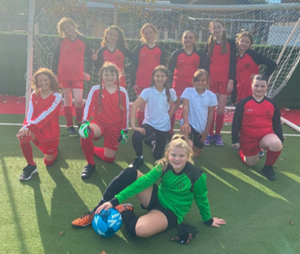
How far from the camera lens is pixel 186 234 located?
2303 mm

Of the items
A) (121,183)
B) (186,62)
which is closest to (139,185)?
(121,183)

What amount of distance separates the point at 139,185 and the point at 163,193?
26 cm

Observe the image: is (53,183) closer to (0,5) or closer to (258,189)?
(258,189)

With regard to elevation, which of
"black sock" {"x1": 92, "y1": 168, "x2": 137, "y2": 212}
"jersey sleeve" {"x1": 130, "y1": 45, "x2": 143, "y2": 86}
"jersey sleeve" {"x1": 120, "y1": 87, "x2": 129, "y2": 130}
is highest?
"jersey sleeve" {"x1": 130, "y1": 45, "x2": 143, "y2": 86}

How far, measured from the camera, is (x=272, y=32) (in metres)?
6.70

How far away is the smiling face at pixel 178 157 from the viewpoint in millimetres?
2248

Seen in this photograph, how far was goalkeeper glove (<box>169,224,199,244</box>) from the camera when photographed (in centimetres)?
228

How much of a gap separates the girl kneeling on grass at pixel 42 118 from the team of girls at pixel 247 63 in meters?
2.69

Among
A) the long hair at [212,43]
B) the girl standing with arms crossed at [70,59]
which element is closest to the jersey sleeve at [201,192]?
the long hair at [212,43]

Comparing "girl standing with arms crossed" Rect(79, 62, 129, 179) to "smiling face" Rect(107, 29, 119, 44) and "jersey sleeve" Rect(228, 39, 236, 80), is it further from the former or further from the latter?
"jersey sleeve" Rect(228, 39, 236, 80)

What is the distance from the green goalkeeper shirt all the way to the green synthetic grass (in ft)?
0.83

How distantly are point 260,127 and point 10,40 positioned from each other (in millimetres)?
6447

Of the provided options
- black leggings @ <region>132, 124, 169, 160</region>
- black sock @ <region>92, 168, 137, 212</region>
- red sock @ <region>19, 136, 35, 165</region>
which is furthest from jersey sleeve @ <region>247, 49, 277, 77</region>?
red sock @ <region>19, 136, 35, 165</region>

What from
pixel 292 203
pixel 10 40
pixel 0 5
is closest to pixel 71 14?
pixel 10 40
